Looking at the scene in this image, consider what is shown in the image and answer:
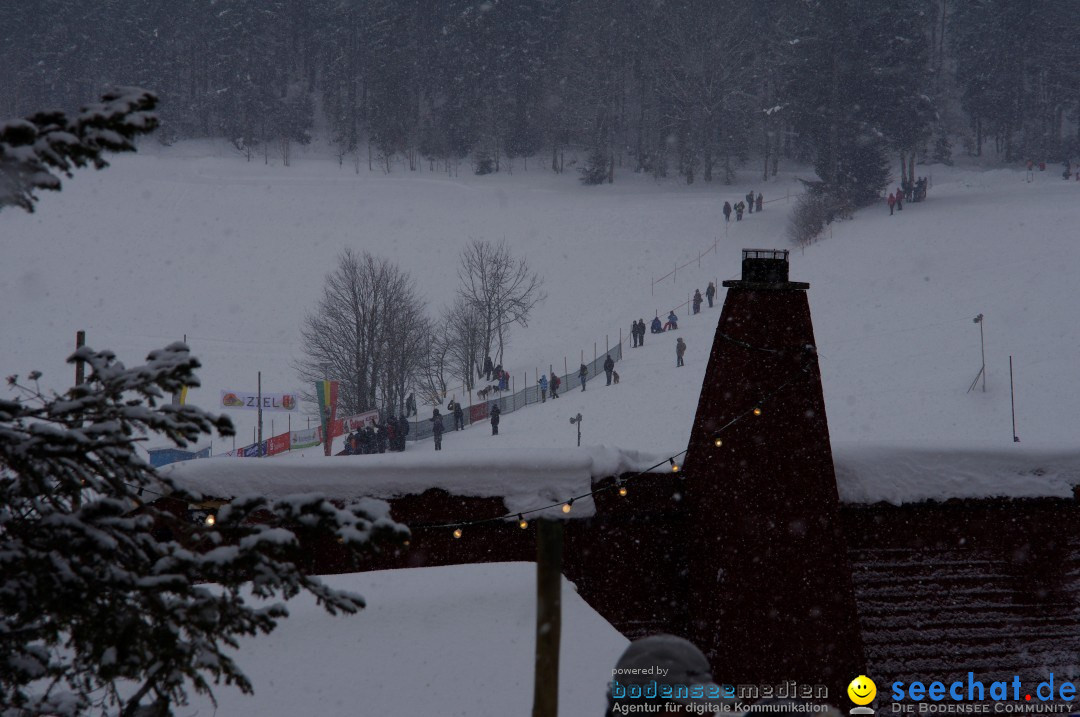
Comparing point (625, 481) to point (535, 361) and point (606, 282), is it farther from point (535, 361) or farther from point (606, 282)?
point (606, 282)

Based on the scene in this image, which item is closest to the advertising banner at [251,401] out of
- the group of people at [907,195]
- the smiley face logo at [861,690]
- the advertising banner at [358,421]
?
the advertising banner at [358,421]

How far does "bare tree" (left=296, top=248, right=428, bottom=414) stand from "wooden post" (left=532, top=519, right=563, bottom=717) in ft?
104

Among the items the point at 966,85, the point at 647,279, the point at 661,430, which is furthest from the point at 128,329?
the point at 966,85

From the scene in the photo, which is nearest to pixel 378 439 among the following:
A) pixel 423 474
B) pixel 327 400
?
pixel 327 400

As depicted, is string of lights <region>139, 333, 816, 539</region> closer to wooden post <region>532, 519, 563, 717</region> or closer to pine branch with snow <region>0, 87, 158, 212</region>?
wooden post <region>532, 519, 563, 717</region>

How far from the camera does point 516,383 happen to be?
120 feet

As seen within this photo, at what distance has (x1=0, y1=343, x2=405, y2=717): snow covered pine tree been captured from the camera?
316cm

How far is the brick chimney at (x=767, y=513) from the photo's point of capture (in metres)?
8.23

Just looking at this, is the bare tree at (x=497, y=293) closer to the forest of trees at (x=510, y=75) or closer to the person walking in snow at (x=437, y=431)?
the person walking in snow at (x=437, y=431)

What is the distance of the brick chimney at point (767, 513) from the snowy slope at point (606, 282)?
77 centimetres

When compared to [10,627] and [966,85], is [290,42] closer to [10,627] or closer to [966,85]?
[966,85]

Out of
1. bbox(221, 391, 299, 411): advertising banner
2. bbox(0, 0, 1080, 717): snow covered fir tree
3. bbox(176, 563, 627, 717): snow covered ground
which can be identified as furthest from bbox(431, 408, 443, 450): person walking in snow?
bbox(176, 563, 627, 717): snow covered ground

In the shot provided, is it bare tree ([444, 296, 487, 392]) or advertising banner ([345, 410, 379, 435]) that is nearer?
advertising banner ([345, 410, 379, 435])

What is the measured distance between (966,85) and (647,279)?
47.9 m
